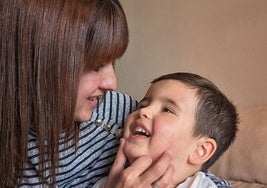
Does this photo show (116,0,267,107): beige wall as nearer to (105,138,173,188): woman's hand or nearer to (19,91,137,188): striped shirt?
(19,91,137,188): striped shirt

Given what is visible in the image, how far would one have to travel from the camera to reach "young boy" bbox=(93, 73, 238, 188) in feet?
3.91

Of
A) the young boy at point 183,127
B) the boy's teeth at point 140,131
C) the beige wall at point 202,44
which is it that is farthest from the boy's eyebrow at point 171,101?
the beige wall at point 202,44

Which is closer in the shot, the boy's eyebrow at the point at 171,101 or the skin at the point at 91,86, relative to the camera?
the skin at the point at 91,86

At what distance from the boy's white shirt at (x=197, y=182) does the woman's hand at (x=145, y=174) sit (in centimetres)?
8

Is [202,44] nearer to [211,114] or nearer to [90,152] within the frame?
[211,114]

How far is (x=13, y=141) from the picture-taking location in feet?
3.63

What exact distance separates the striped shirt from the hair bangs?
11.4 inches

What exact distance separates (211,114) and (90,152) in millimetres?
377

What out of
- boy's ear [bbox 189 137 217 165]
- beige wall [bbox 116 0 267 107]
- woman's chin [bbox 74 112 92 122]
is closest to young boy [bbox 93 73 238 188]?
boy's ear [bbox 189 137 217 165]

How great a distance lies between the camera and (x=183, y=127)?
48.2 inches

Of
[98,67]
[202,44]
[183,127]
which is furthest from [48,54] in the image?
[202,44]

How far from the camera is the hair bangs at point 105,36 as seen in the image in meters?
1.02

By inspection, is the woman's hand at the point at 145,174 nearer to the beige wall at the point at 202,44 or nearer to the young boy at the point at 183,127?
the young boy at the point at 183,127

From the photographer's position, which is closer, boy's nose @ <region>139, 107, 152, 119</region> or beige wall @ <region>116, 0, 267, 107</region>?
boy's nose @ <region>139, 107, 152, 119</region>
